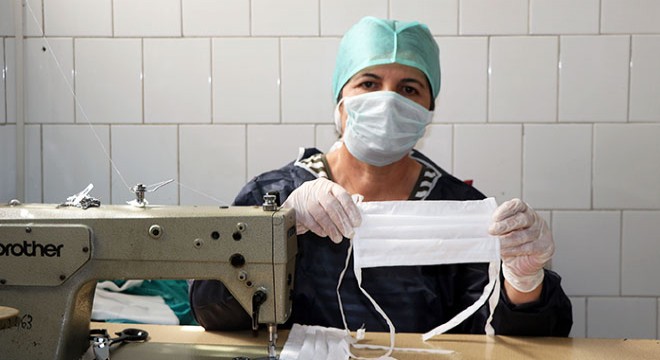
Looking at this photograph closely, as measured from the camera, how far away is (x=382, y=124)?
1.65 meters

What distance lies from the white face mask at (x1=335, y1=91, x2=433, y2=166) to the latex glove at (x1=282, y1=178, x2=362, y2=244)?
34cm

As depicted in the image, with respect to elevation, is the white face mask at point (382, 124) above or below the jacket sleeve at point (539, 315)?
above

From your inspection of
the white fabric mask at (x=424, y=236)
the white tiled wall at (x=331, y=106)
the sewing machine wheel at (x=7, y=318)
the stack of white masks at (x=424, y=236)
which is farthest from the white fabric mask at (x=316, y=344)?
the white tiled wall at (x=331, y=106)

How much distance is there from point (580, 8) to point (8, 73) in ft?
6.34

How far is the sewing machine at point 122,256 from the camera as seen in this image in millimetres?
1179

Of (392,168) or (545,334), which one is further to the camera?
(392,168)

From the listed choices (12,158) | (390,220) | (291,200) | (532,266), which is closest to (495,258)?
(532,266)

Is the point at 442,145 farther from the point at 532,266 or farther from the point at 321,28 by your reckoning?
the point at 532,266

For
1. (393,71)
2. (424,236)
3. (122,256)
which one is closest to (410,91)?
(393,71)

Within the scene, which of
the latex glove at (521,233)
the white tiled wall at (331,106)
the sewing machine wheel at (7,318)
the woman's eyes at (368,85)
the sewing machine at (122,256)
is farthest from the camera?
the white tiled wall at (331,106)

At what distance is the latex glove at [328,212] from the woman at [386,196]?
2cm

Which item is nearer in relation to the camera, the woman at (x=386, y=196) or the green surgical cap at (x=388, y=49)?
the woman at (x=386, y=196)

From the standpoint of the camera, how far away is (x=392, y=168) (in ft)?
5.87

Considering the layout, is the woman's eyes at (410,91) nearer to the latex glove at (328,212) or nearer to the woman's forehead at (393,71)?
the woman's forehead at (393,71)
